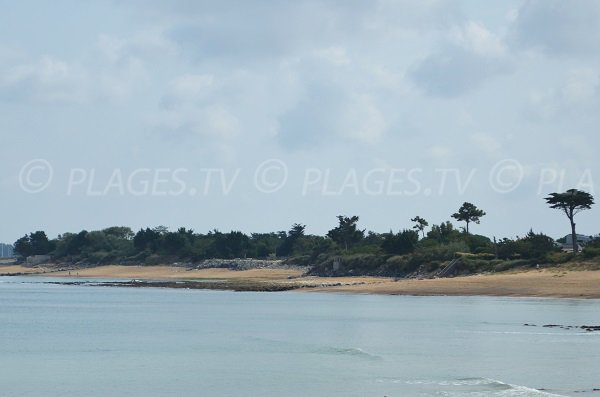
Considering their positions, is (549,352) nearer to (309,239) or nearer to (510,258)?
(510,258)

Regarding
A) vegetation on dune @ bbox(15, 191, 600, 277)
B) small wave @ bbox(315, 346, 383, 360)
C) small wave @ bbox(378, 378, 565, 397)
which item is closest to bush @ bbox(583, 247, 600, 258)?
vegetation on dune @ bbox(15, 191, 600, 277)

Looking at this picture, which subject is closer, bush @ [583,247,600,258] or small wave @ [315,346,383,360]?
small wave @ [315,346,383,360]

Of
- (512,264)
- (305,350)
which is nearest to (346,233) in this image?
(512,264)

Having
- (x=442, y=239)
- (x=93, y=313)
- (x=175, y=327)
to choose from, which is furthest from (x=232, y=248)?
(x=175, y=327)

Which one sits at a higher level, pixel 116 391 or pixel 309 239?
pixel 309 239

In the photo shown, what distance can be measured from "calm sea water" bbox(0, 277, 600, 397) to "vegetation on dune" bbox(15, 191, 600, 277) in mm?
23549

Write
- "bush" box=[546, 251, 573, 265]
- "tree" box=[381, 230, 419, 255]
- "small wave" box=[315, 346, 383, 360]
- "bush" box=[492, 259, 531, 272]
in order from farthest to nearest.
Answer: "tree" box=[381, 230, 419, 255]
"bush" box=[492, 259, 531, 272]
"bush" box=[546, 251, 573, 265]
"small wave" box=[315, 346, 383, 360]

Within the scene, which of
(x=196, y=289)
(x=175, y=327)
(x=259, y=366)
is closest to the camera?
(x=259, y=366)

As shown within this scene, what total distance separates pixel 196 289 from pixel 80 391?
77.9 meters

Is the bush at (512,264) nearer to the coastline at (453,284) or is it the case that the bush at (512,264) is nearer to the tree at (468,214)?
the coastline at (453,284)

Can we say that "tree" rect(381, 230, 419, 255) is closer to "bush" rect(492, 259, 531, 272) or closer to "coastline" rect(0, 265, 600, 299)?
"coastline" rect(0, 265, 600, 299)

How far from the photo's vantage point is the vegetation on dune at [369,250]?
316ft

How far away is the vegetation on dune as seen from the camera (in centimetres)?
9644

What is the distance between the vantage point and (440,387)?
30.1 meters
